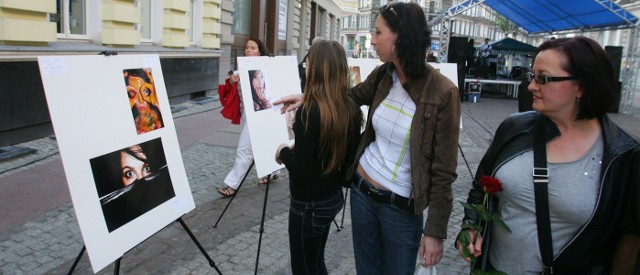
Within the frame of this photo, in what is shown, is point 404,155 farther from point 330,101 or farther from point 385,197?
point 330,101

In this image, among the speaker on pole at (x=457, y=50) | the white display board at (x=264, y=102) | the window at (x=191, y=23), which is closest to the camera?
the white display board at (x=264, y=102)

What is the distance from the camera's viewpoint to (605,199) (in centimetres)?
164

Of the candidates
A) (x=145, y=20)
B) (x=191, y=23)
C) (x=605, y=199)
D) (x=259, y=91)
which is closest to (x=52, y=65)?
(x=259, y=91)

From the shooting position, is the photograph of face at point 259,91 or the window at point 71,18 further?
the window at point 71,18

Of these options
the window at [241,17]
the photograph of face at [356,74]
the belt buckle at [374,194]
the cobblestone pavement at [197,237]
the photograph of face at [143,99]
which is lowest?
the cobblestone pavement at [197,237]

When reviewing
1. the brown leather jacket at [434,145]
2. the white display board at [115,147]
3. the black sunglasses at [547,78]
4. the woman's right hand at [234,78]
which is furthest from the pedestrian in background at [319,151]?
the woman's right hand at [234,78]

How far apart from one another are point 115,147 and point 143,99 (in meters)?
0.36

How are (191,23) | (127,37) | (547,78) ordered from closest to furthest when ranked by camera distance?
1. (547,78)
2. (127,37)
3. (191,23)

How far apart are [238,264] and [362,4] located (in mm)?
88972

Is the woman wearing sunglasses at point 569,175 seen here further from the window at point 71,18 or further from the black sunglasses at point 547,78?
the window at point 71,18

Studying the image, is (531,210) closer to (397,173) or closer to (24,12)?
(397,173)

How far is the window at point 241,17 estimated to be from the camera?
49.5 ft

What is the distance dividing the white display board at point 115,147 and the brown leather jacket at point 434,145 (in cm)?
138

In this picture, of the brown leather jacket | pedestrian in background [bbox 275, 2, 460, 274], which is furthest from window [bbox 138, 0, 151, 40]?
the brown leather jacket
